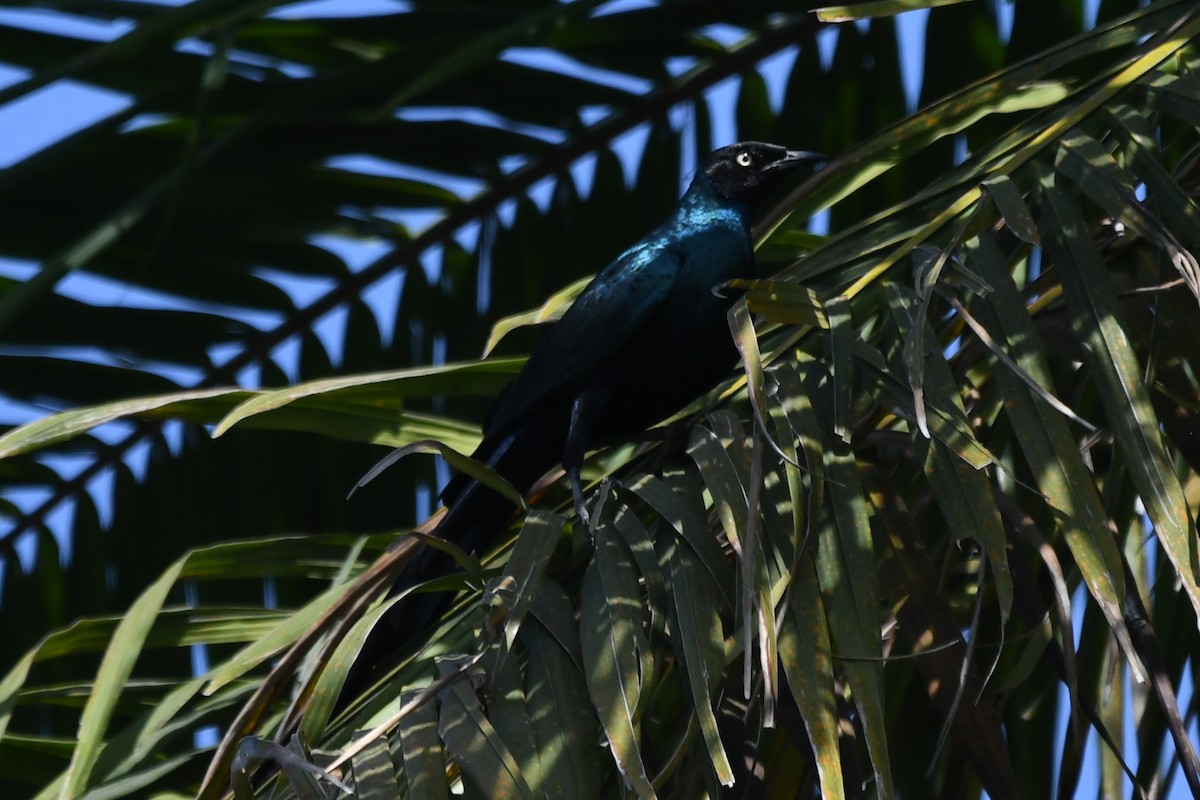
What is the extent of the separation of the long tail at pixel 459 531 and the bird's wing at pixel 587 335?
6cm

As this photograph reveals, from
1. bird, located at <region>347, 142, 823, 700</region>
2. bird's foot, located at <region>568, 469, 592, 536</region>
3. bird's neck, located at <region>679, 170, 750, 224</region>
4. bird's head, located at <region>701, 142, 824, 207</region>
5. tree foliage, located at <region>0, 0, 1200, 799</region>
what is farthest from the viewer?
bird's head, located at <region>701, 142, 824, 207</region>

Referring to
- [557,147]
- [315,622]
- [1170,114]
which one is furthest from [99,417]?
[557,147]

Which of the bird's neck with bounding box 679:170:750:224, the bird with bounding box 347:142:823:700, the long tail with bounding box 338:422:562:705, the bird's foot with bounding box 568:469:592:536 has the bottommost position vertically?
the long tail with bounding box 338:422:562:705

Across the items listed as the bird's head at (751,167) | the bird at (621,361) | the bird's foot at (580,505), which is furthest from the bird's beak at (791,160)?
the bird's foot at (580,505)

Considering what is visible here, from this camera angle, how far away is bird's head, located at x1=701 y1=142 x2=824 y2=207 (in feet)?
10.6

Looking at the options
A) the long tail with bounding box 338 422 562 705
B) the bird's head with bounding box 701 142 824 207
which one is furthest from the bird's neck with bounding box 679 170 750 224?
the long tail with bounding box 338 422 562 705

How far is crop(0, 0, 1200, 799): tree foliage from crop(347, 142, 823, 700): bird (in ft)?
0.28

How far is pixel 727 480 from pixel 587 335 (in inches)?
36.3

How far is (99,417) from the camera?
2.25 m

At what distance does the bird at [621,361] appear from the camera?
9.02 ft

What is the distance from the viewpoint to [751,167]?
3324mm

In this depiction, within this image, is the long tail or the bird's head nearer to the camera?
the long tail

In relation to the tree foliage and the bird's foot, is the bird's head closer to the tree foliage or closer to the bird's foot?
the tree foliage

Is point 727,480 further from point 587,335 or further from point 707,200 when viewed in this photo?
point 707,200
